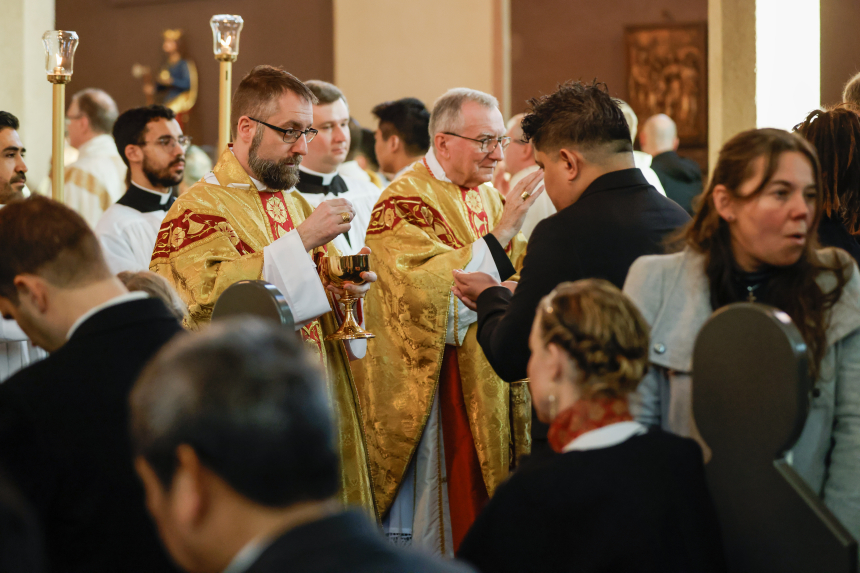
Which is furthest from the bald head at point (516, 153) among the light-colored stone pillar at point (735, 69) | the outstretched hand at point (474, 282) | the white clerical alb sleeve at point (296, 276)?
the outstretched hand at point (474, 282)

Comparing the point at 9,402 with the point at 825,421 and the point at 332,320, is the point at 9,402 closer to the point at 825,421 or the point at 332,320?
the point at 825,421

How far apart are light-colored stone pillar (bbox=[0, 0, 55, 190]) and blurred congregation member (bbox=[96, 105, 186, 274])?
56.2 inches

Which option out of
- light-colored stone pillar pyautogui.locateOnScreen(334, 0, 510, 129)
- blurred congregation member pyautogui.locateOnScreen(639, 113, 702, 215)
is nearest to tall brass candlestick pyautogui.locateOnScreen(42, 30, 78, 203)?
blurred congregation member pyautogui.locateOnScreen(639, 113, 702, 215)

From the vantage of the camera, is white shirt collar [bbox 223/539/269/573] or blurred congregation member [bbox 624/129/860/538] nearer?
white shirt collar [bbox 223/539/269/573]

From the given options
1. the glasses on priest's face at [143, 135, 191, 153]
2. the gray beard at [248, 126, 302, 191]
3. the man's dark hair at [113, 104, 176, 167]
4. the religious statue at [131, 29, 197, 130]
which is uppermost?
the religious statue at [131, 29, 197, 130]

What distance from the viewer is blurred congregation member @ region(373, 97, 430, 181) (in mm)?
5586

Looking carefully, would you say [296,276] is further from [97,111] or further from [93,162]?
[97,111]

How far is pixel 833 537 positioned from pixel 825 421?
432 millimetres

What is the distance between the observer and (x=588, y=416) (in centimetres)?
176

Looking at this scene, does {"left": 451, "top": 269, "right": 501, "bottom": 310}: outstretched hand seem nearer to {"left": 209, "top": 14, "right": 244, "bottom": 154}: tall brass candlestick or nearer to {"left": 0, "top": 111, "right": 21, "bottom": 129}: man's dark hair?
{"left": 209, "top": 14, "right": 244, "bottom": 154}: tall brass candlestick

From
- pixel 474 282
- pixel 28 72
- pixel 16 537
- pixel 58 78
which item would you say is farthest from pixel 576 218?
pixel 28 72

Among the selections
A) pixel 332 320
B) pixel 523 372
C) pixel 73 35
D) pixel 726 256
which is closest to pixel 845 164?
pixel 726 256

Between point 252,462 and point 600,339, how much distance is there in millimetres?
837

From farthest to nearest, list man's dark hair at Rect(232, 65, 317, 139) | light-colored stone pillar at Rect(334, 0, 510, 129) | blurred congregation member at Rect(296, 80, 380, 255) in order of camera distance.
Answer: light-colored stone pillar at Rect(334, 0, 510, 129), blurred congregation member at Rect(296, 80, 380, 255), man's dark hair at Rect(232, 65, 317, 139)
